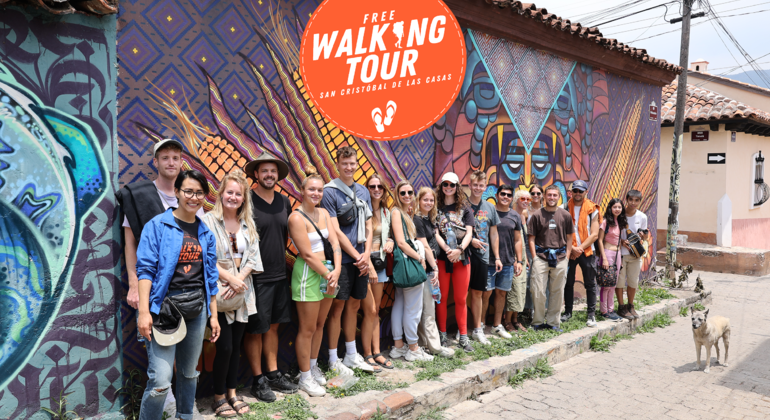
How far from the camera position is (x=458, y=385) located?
15.2 ft

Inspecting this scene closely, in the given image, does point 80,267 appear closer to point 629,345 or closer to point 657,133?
point 629,345

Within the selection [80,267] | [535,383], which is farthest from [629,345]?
[80,267]

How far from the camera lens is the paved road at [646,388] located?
14.6ft

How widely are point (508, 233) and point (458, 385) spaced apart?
207cm

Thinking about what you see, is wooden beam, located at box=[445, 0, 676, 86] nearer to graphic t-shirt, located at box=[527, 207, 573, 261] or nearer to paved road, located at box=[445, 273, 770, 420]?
graphic t-shirt, located at box=[527, 207, 573, 261]

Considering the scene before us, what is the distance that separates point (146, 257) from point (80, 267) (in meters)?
0.78

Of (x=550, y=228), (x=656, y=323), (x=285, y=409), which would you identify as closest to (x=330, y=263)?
(x=285, y=409)

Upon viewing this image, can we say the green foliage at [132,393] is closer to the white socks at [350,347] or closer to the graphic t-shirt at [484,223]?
the white socks at [350,347]

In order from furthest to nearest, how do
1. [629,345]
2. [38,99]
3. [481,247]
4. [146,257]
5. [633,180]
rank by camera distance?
[633,180] → [629,345] → [481,247] → [38,99] → [146,257]

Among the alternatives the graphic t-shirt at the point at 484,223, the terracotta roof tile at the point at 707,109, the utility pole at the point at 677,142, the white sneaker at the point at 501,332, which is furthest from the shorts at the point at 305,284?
the terracotta roof tile at the point at 707,109

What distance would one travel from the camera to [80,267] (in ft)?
11.7

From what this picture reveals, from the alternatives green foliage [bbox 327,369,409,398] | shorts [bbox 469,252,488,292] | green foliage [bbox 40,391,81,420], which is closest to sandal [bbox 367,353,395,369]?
green foliage [bbox 327,369,409,398]

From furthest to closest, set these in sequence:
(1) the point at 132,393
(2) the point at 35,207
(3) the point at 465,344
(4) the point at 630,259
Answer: (4) the point at 630,259
(3) the point at 465,344
(1) the point at 132,393
(2) the point at 35,207

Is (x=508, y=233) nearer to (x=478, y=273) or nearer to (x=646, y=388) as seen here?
(x=478, y=273)
